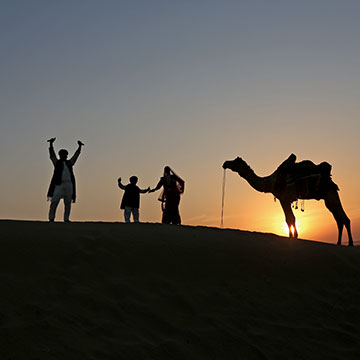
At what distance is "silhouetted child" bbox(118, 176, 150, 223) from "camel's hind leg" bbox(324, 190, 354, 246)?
5061 millimetres

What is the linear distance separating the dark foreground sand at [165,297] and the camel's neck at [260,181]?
4.19m

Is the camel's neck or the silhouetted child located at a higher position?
the camel's neck

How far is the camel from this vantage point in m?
14.7

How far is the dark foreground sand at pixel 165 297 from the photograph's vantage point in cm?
658

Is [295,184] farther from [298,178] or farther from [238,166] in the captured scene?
[238,166]

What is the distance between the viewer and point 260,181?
605 inches

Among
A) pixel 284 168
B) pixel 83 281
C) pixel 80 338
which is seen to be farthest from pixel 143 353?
pixel 284 168

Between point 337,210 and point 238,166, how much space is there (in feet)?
9.89

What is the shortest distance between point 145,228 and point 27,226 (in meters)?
2.30

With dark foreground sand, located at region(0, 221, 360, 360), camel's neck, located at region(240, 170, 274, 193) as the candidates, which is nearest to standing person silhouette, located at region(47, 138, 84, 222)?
dark foreground sand, located at region(0, 221, 360, 360)

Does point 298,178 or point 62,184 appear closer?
point 62,184

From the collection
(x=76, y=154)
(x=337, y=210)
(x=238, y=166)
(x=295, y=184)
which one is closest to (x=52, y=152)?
(x=76, y=154)

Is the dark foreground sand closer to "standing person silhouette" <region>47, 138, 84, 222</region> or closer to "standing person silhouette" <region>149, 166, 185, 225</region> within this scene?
"standing person silhouette" <region>47, 138, 84, 222</region>

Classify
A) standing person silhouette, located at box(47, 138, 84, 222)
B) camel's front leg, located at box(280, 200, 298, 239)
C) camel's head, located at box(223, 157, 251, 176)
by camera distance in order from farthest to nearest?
camel's head, located at box(223, 157, 251, 176)
camel's front leg, located at box(280, 200, 298, 239)
standing person silhouette, located at box(47, 138, 84, 222)
